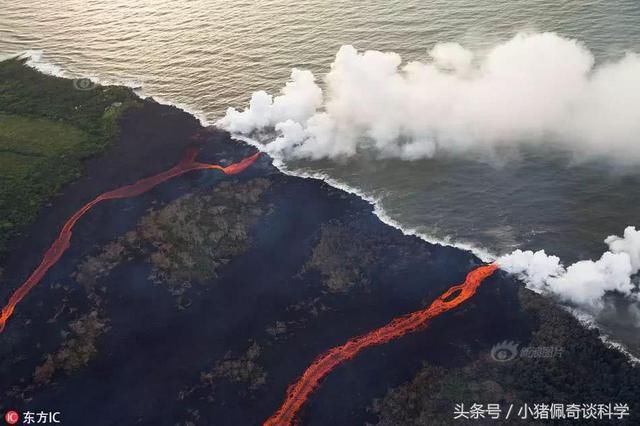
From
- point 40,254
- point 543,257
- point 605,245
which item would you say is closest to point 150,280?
point 40,254

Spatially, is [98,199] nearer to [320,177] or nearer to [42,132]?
[42,132]

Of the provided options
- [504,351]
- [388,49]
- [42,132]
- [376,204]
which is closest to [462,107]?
[376,204]

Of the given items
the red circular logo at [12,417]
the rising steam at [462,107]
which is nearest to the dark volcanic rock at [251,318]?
the red circular logo at [12,417]

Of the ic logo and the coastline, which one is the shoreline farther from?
the ic logo

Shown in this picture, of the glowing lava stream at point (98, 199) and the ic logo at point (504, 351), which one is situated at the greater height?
the glowing lava stream at point (98, 199)

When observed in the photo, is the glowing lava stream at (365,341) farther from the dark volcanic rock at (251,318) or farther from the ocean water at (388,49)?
the ocean water at (388,49)

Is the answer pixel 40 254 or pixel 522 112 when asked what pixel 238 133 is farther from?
pixel 522 112

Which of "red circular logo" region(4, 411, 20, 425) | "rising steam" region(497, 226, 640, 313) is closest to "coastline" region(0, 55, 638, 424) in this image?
"rising steam" region(497, 226, 640, 313)
